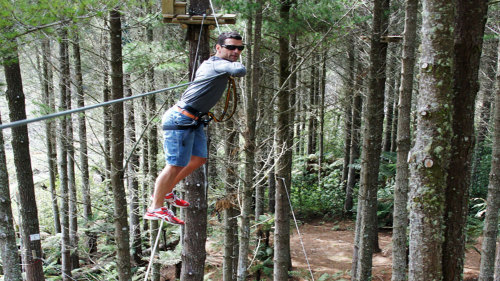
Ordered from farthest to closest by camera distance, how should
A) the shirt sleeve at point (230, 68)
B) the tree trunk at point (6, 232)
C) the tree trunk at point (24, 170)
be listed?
the tree trunk at point (24, 170)
the tree trunk at point (6, 232)
the shirt sleeve at point (230, 68)

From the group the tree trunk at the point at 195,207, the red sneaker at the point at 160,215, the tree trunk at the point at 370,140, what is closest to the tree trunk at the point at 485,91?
the tree trunk at the point at 370,140

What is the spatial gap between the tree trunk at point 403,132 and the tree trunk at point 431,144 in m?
3.40

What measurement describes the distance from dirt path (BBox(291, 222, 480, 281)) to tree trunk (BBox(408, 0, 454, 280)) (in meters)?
8.43

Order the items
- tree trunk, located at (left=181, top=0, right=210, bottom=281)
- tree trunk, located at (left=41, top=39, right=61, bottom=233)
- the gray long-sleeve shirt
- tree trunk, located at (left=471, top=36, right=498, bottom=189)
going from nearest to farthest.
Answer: the gray long-sleeve shirt → tree trunk, located at (left=181, top=0, right=210, bottom=281) → tree trunk, located at (left=41, top=39, right=61, bottom=233) → tree trunk, located at (left=471, top=36, right=498, bottom=189)

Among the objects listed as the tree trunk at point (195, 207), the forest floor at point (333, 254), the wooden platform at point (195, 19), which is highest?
the wooden platform at point (195, 19)

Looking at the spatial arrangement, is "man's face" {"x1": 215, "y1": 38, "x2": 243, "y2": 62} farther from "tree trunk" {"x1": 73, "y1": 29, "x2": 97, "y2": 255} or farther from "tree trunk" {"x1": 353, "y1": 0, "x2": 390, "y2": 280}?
"tree trunk" {"x1": 73, "y1": 29, "x2": 97, "y2": 255}

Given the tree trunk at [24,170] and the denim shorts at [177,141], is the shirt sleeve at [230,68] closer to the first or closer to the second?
the denim shorts at [177,141]

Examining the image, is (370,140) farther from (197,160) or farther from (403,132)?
(197,160)

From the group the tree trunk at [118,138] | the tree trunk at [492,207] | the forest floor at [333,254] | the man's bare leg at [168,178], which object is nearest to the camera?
the man's bare leg at [168,178]

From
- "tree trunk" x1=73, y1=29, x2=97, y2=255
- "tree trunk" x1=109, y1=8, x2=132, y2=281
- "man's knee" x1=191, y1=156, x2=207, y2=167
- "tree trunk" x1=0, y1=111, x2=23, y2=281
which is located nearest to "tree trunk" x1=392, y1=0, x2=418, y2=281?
"man's knee" x1=191, y1=156, x2=207, y2=167

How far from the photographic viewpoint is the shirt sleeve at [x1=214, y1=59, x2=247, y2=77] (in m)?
3.64

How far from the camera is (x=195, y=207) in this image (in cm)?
481

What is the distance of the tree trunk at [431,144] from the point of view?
270cm

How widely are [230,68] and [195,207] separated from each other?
6.42 ft
